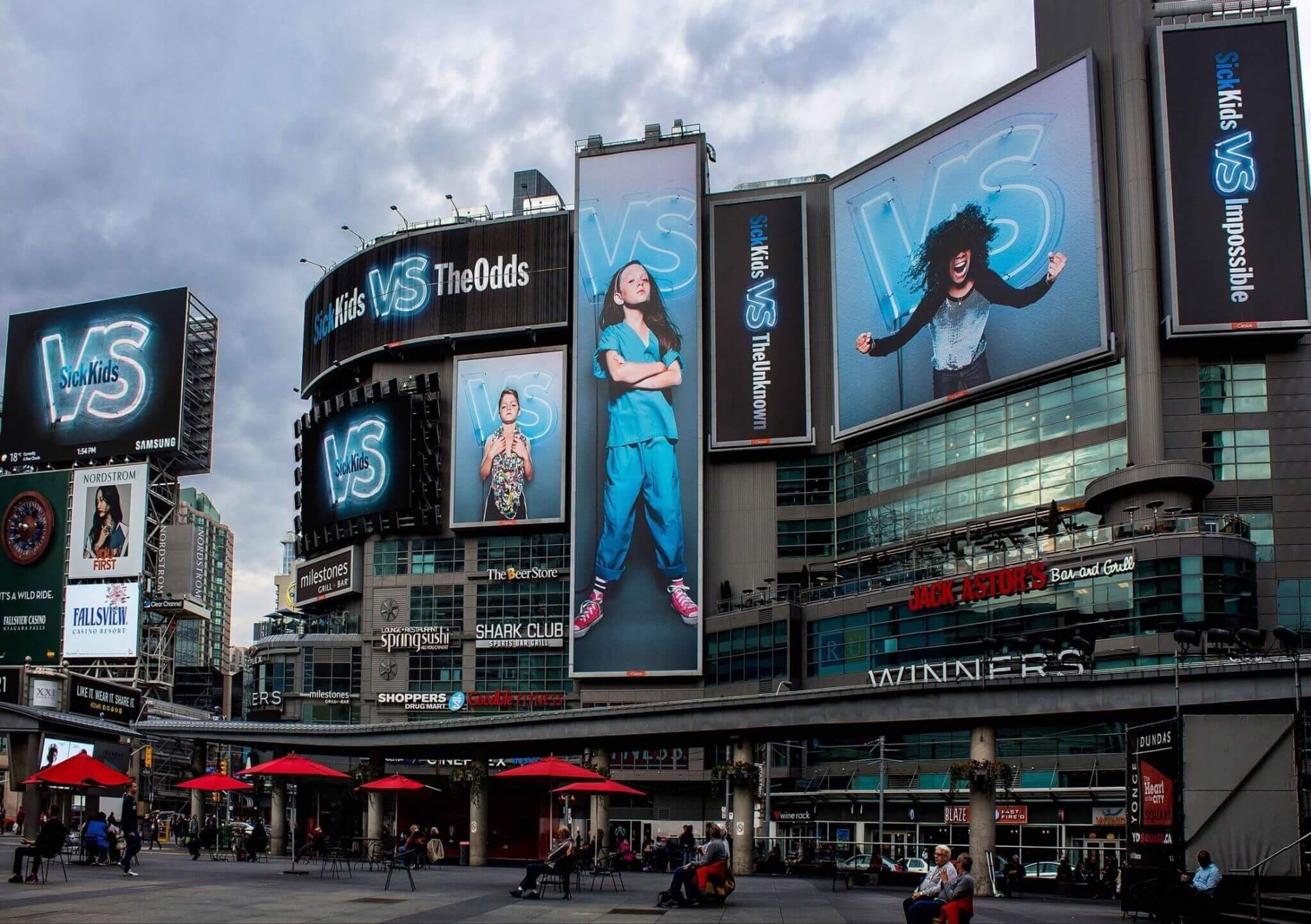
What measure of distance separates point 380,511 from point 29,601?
32.7 metres

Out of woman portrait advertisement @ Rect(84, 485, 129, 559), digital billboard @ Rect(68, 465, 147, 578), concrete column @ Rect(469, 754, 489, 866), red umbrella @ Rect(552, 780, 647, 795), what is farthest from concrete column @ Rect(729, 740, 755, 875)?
woman portrait advertisement @ Rect(84, 485, 129, 559)

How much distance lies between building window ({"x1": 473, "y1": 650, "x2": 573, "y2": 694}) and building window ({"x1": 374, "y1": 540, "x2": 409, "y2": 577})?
973 centimetres

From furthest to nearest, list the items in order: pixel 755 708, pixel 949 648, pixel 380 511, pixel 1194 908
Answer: pixel 380 511 < pixel 949 648 < pixel 755 708 < pixel 1194 908

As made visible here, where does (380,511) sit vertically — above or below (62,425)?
below

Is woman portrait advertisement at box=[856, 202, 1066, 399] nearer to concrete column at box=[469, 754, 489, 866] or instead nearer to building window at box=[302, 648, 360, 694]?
concrete column at box=[469, 754, 489, 866]

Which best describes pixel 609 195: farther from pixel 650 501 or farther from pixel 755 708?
pixel 755 708

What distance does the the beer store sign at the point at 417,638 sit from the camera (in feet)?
357

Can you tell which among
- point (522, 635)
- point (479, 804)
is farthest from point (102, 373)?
point (479, 804)

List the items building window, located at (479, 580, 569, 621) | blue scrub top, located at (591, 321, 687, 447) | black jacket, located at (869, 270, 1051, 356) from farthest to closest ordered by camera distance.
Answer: building window, located at (479, 580, 569, 621) → blue scrub top, located at (591, 321, 687, 447) → black jacket, located at (869, 270, 1051, 356)

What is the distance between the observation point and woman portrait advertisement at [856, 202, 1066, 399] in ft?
274

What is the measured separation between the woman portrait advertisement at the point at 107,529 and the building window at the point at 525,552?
31952 mm

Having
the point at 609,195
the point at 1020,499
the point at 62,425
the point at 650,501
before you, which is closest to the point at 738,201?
the point at 609,195

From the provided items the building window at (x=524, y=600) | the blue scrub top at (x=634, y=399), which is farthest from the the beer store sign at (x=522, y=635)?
the blue scrub top at (x=634, y=399)

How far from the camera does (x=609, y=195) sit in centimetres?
10519
